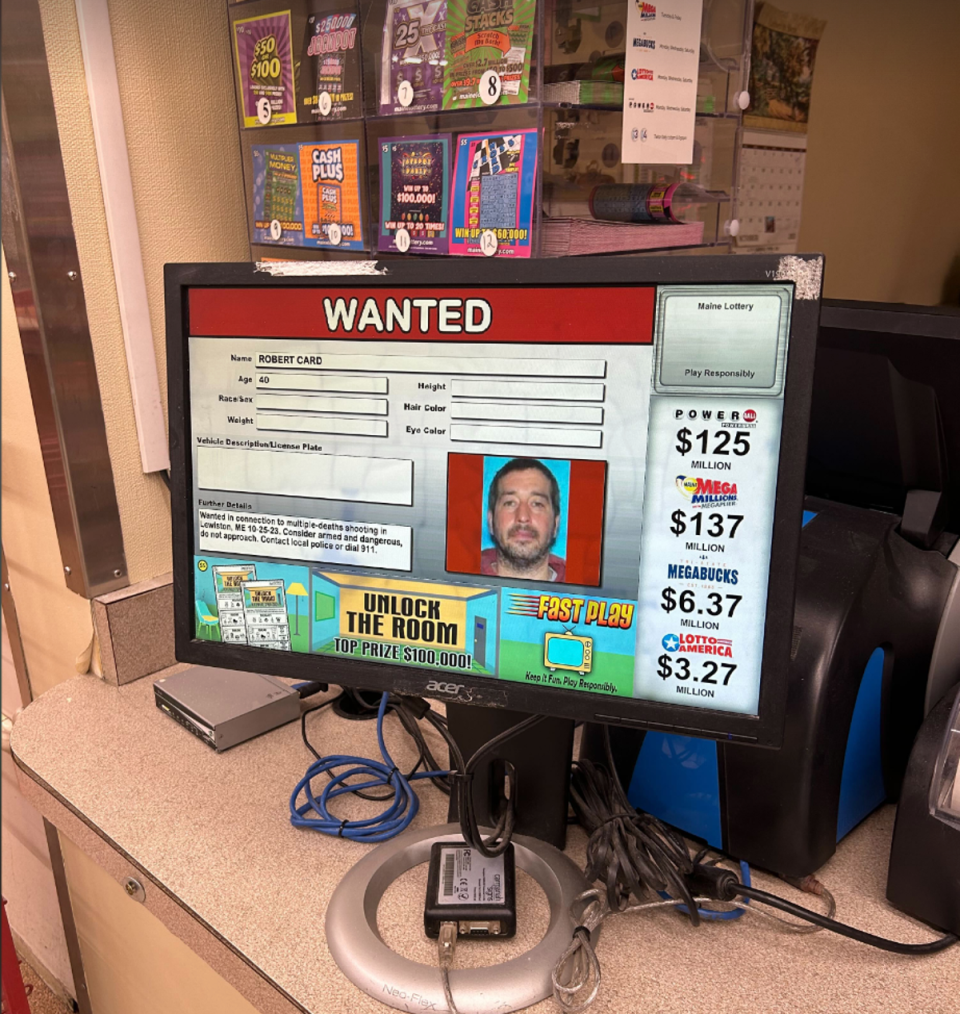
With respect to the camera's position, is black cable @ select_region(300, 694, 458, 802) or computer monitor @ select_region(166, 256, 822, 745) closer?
computer monitor @ select_region(166, 256, 822, 745)

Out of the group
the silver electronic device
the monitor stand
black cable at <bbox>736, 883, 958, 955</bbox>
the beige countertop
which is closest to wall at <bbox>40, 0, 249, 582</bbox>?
the silver electronic device

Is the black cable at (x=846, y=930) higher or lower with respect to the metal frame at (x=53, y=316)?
lower

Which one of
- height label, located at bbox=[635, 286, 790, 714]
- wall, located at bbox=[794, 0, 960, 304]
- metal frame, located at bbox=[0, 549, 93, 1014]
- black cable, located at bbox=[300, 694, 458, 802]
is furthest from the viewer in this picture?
wall, located at bbox=[794, 0, 960, 304]

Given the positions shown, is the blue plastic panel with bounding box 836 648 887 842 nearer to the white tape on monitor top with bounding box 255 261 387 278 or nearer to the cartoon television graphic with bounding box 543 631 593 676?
the cartoon television graphic with bounding box 543 631 593 676

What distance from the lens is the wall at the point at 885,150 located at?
2.15 metres

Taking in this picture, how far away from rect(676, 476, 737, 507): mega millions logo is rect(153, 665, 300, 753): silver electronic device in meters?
0.49

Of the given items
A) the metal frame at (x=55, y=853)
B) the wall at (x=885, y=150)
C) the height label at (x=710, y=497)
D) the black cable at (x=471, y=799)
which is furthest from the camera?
the wall at (x=885, y=150)

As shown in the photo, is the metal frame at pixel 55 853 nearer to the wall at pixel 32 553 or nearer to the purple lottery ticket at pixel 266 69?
the wall at pixel 32 553

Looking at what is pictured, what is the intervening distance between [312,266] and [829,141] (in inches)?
78.7

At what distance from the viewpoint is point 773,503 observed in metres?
0.55

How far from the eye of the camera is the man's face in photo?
603 mm

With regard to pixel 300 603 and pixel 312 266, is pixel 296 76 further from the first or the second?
pixel 300 603

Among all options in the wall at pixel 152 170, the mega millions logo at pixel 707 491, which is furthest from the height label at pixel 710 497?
the wall at pixel 152 170

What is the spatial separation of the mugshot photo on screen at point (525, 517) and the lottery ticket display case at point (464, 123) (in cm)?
39
